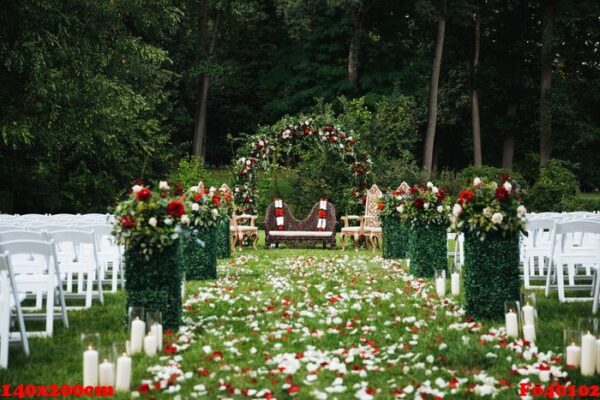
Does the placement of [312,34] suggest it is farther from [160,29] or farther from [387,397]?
[387,397]

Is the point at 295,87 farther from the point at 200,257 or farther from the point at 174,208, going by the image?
the point at 174,208

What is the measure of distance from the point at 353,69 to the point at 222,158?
11.8 metres

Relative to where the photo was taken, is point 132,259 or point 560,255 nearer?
point 132,259

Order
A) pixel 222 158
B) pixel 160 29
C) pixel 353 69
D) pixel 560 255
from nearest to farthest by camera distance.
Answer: pixel 560 255
pixel 160 29
pixel 353 69
pixel 222 158

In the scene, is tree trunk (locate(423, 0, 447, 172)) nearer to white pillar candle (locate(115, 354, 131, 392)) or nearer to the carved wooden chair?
the carved wooden chair

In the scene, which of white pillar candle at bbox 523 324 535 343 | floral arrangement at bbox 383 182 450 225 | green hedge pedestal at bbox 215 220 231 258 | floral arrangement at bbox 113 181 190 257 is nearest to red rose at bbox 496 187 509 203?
white pillar candle at bbox 523 324 535 343

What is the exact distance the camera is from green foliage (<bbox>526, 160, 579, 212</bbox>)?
24.1 meters

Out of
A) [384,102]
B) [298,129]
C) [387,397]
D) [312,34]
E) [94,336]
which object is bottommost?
[387,397]

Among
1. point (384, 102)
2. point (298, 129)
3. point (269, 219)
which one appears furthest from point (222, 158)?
point (269, 219)

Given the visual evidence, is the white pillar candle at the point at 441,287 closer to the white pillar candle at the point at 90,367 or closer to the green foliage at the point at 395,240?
the white pillar candle at the point at 90,367

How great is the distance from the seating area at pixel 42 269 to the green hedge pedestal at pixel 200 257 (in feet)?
3.80

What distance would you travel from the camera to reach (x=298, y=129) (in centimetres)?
2220

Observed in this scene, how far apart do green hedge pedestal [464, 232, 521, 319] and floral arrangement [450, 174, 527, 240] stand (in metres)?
0.12

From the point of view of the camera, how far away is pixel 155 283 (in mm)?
7277
